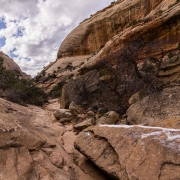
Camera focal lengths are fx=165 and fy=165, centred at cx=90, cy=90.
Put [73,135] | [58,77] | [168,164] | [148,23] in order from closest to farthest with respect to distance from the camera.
A: 1. [168,164]
2. [73,135]
3. [148,23]
4. [58,77]

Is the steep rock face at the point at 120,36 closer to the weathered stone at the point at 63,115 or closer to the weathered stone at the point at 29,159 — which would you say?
the weathered stone at the point at 63,115

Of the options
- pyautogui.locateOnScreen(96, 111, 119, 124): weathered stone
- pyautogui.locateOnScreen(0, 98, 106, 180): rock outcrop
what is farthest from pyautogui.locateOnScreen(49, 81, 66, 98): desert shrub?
pyautogui.locateOnScreen(0, 98, 106, 180): rock outcrop

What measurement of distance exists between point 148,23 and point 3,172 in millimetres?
13603

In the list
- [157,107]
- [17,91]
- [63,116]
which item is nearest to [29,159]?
[157,107]

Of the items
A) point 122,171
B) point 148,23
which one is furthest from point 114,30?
point 122,171

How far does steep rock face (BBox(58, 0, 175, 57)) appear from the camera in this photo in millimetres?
24469

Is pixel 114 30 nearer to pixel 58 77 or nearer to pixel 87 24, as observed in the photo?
pixel 87 24

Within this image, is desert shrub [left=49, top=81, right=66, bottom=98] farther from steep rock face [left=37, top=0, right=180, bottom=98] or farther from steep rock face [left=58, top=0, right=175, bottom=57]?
steep rock face [left=58, top=0, right=175, bottom=57]

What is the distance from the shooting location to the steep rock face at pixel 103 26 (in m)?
24.5

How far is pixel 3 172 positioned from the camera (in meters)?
Result: 2.61

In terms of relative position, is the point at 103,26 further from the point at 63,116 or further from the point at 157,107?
the point at 157,107

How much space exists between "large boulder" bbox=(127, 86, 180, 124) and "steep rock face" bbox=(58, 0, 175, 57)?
20.8m

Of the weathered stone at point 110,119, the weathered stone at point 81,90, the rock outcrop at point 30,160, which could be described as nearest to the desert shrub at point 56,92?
the weathered stone at point 81,90

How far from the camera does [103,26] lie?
29141 mm
